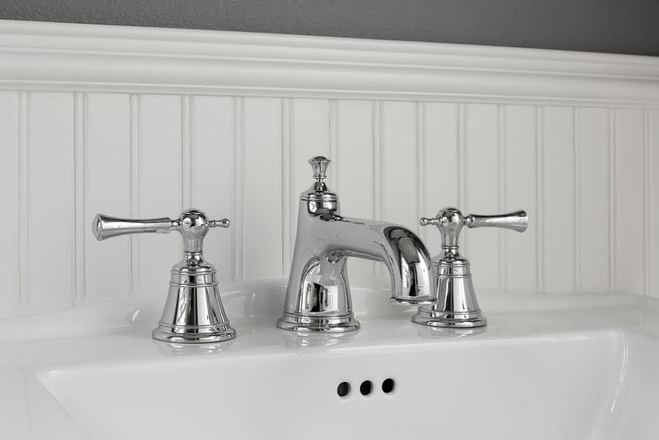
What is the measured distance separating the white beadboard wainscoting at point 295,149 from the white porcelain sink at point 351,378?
0.07 meters

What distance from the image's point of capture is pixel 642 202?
1.06m

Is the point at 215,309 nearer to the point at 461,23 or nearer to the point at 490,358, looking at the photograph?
the point at 490,358

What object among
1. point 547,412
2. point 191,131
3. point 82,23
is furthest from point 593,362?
point 82,23

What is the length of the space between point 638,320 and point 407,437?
320 millimetres

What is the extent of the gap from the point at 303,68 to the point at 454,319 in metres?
0.31

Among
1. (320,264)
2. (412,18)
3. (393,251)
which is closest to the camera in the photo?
(393,251)

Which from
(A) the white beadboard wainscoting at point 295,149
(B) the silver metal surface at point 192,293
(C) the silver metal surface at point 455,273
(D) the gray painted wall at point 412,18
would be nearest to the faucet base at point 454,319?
(C) the silver metal surface at point 455,273

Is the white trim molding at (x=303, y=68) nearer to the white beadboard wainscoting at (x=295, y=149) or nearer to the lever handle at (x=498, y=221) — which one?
the white beadboard wainscoting at (x=295, y=149)

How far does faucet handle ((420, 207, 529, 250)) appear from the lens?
84 cm

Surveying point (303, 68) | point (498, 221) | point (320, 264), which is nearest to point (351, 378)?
point (320, 264)

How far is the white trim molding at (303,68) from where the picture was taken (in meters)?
0.81

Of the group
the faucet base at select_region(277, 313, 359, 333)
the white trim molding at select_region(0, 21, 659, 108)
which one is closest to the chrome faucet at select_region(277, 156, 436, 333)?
the faucet base at select_region(277, 313, 359, 333)

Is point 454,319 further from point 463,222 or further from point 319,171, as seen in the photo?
point 319,171

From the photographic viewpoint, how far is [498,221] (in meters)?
0.85
